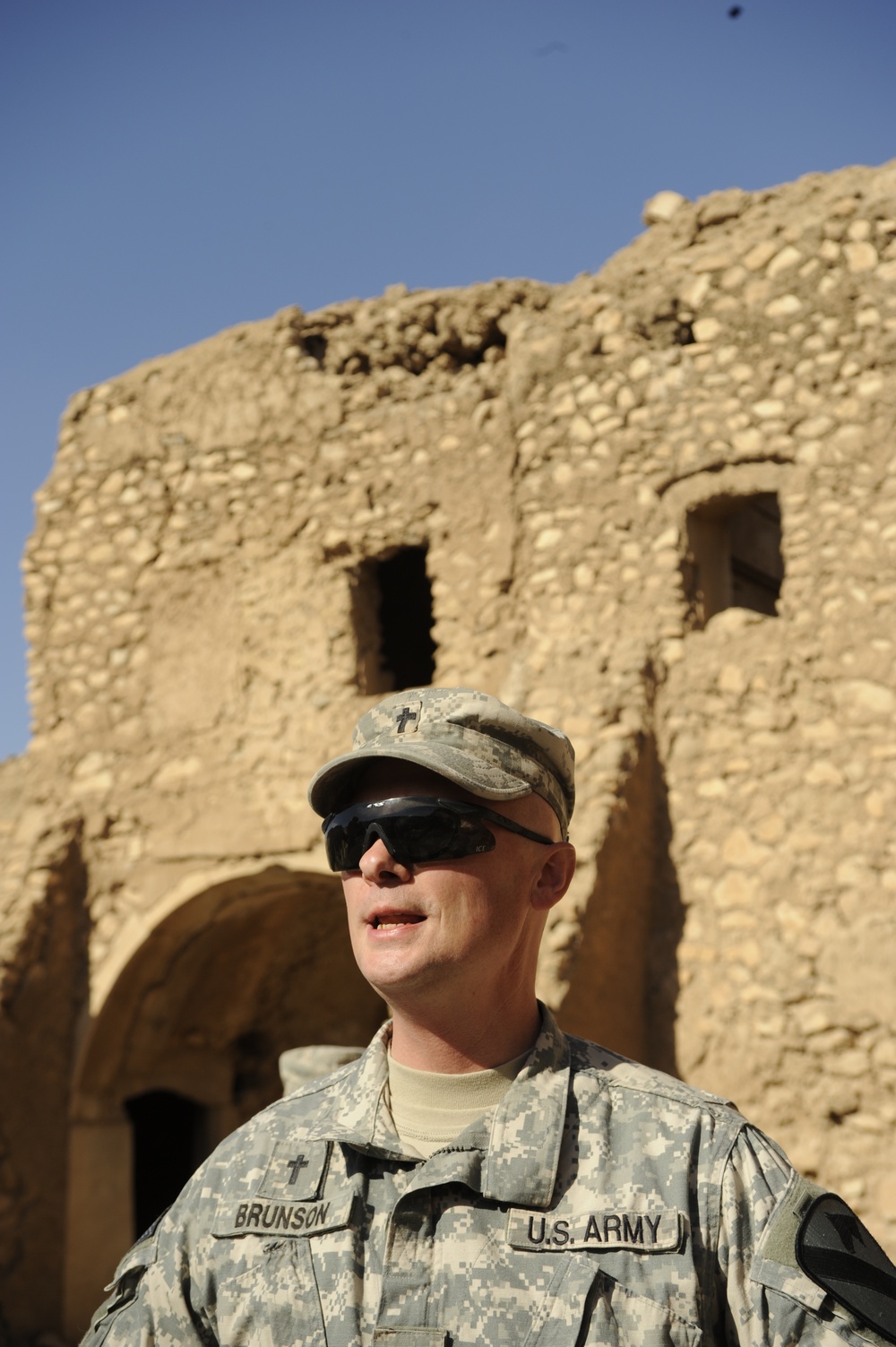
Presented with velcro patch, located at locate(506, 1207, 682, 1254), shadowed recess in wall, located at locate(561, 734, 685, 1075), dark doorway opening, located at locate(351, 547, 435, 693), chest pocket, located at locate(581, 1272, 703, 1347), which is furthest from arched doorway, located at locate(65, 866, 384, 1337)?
chest pocket, located at locate(581, 1272, 703, 1347)

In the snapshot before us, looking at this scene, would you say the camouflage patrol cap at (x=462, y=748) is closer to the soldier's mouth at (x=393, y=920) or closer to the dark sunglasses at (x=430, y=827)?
the dark sunglasses at (x=430, y=827)

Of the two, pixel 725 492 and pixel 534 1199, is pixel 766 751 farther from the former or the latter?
pixel 534 1199

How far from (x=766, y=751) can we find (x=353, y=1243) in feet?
12.7

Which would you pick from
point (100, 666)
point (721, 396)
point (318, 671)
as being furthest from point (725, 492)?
point (100, 666)

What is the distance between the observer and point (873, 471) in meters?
5.58

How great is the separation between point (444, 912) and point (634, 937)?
3573 mm

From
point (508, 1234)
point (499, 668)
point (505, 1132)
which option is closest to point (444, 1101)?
point (505, 1132)

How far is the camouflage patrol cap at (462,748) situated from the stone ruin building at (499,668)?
2904 mm

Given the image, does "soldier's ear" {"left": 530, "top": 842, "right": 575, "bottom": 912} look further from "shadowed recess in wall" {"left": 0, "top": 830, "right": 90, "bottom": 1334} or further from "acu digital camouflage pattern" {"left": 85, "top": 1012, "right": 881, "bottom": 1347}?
"shadowed recess in wall" {"left": 0, "top": 830, "right": 90, "bottom": 1334}

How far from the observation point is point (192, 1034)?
26.3ft

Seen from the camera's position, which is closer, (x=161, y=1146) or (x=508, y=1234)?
(x=508, y=1234)

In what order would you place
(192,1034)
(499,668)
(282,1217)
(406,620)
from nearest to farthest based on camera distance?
1. (282,1217)
2. (499,668)
3. (192,1034)
4. (406,620)

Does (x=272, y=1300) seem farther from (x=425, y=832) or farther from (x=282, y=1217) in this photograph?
(x=425, y=832)

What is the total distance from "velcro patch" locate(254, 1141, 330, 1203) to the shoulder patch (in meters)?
0.72
